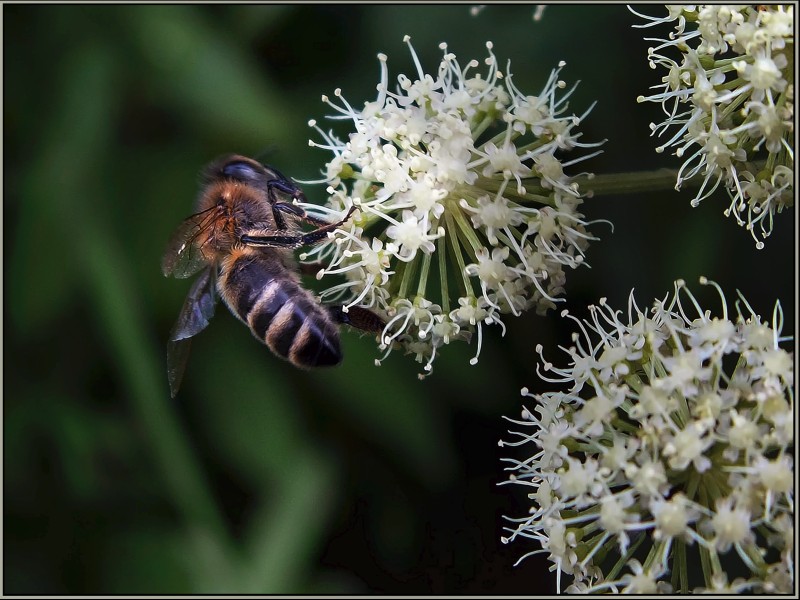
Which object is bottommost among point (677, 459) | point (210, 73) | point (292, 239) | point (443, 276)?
point (677, 459)

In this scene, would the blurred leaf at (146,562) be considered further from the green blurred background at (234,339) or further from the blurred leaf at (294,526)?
the blurred leaf at (294,526)

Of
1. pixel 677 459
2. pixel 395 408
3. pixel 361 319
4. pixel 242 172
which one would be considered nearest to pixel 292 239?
pixel 361 319

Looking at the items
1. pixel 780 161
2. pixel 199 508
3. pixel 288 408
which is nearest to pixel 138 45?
pixel 288 408

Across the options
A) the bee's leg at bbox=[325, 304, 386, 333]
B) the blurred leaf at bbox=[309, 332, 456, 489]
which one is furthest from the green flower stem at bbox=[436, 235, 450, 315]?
the blurred leaf at bbox=[309, 332, 456, 489]

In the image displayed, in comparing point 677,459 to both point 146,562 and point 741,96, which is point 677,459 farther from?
point 146,562

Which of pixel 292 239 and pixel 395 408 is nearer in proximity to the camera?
pixel 292 239

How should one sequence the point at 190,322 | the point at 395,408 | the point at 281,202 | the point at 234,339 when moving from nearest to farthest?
1. the point at 281,202
2. the point at 190,322
3. the point at 395,408
4. the point at 234,339

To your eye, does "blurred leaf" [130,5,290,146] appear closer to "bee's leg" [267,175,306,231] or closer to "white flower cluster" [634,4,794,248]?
"bee's leg" [267,175,306,231]
